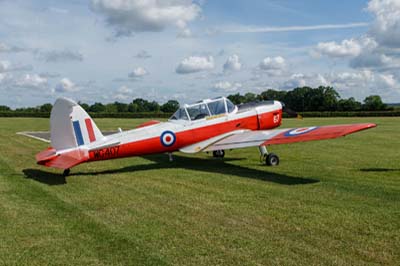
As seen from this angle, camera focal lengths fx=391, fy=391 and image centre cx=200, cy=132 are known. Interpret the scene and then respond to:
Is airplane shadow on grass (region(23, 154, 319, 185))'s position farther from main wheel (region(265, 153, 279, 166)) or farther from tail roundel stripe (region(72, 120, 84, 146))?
tail roundel stripe (region(72, 120, 84, 146))

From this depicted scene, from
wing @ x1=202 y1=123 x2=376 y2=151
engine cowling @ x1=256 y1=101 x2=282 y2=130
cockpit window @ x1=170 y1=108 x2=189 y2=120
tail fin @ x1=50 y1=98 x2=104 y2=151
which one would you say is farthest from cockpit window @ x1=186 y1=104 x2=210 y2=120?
tail fin @ x1=50 y1=98 x2=104 y2=151

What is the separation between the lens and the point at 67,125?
916cm

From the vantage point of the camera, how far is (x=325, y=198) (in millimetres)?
6961

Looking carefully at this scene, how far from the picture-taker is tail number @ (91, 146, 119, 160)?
9.55 meters

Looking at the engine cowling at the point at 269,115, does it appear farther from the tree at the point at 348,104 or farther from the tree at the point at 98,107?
the tree at the point at 98,107

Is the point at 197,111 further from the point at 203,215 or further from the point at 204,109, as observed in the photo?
the point at 203,215

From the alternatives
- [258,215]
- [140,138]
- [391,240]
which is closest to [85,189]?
[140,138]

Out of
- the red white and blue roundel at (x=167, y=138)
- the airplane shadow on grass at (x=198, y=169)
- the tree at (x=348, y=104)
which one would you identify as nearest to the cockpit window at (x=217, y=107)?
the airplane shadow on grass at (x=198, y=169)

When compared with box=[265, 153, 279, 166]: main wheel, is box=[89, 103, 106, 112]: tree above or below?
above

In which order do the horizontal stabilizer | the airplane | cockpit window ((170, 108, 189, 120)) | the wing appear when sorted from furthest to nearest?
1. cockpit window ((170, 108, 189, 120))
2. the airplane
3. the wing
4. the horizontal stabilizer

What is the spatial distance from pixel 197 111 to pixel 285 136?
2.91 metres

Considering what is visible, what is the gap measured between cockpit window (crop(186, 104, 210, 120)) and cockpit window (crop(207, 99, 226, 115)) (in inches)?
7.1

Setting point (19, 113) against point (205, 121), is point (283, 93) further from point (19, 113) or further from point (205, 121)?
point (205, 121)

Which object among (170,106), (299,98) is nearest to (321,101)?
(299,98)
